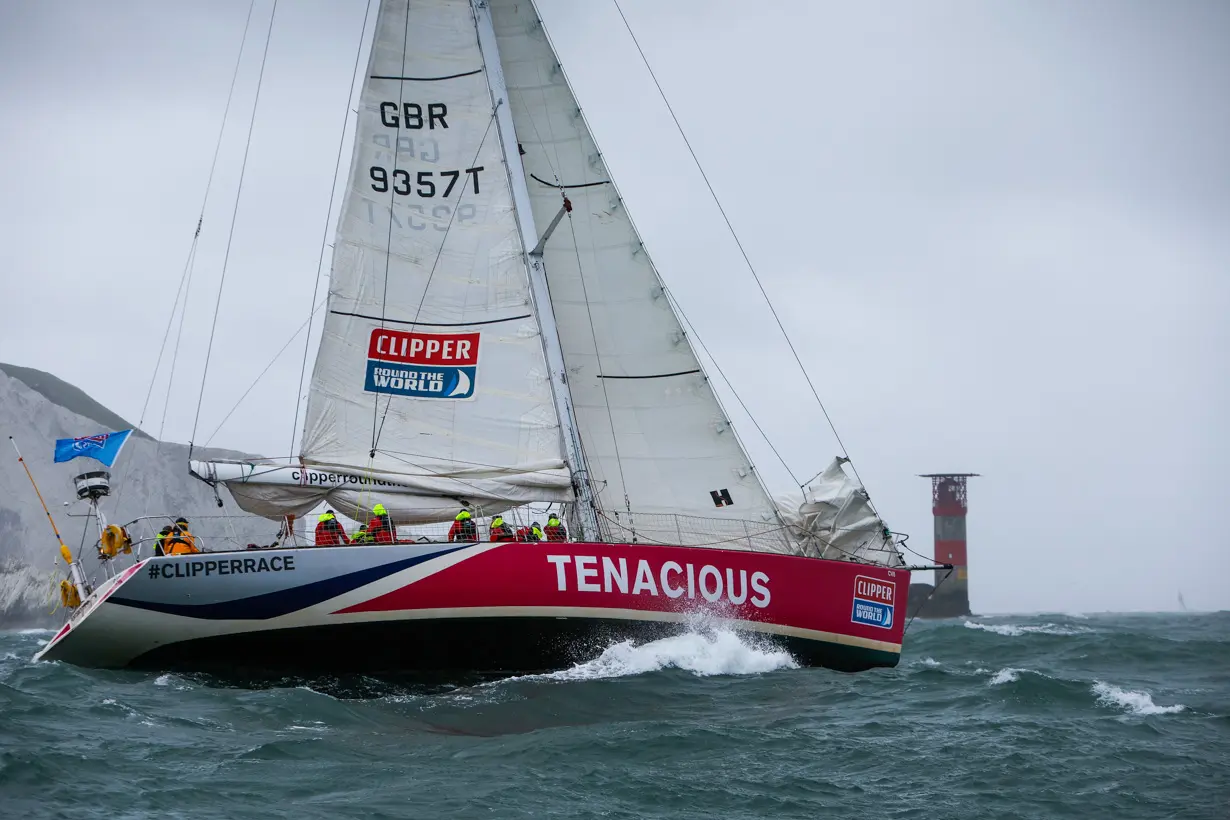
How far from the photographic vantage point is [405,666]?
1217 cm

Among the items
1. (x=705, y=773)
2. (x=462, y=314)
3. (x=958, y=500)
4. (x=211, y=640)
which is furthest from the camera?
(x=958, y=500)

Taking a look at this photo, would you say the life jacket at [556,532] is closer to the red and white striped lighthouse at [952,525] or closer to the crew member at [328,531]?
the crew member at [328,531]

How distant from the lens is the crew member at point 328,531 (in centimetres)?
1287

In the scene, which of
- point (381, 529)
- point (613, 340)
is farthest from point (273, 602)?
point (613, 340)

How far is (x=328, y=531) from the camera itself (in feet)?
42.5

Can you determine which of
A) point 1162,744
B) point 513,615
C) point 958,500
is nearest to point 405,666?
point 513,615

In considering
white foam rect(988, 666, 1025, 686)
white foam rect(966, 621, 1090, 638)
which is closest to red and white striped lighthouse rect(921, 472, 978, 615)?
white foam rect(966, 621, 1090, 638)

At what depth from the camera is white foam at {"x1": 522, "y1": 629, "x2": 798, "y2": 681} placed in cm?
1223

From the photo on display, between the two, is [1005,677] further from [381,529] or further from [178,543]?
[178,543]

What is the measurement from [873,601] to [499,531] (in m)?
4.52

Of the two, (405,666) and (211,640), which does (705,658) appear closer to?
(405,666)

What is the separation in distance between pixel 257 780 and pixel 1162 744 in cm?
734

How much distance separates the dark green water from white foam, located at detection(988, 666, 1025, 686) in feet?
0.32

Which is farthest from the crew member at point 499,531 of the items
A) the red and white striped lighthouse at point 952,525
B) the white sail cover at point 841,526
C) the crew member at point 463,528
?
the red and white striped lighthouse at point 952,525
